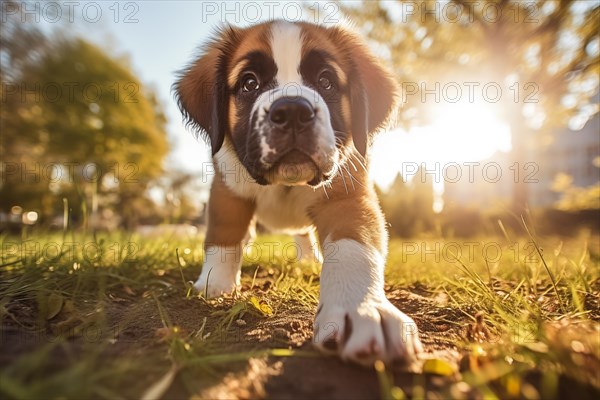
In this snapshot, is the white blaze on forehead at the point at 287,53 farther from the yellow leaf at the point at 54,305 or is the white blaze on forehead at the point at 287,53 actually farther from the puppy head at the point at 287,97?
the yellow leaf at the point at 54,305

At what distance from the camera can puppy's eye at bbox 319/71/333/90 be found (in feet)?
8.49

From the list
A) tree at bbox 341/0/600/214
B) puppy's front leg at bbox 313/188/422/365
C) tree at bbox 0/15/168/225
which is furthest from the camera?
tree at bbox 0/15/168/225

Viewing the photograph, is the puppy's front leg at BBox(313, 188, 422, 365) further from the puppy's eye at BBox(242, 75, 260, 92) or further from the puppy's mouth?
the puppy's eye at BBox(242, 75, 260, 92)

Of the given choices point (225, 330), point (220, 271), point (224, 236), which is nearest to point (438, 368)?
point (225, 330)

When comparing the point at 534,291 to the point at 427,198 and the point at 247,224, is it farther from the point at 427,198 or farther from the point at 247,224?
the point at 427,198

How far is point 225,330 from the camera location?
159 cm

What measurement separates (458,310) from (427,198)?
9010 millimetres

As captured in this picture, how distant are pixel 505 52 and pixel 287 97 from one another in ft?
33.8

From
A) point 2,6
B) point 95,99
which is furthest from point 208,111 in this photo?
point 95,99

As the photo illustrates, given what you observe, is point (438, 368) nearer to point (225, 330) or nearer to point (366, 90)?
point (225, 330)

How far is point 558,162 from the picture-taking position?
34031mm

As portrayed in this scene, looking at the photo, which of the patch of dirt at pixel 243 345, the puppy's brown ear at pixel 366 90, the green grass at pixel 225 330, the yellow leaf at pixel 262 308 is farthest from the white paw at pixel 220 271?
the puppy's brown ear at pixel 366 90

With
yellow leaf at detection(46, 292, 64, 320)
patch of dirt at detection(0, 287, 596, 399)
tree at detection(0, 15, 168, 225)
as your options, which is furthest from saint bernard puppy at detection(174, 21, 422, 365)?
tree at detection(0, 15, 168, 225)

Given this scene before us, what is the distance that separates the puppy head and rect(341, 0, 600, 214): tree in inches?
312
